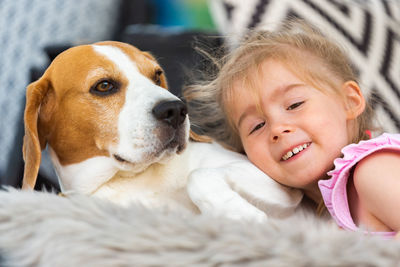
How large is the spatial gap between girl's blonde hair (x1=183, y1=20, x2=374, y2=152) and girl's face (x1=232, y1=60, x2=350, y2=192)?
0.12ft

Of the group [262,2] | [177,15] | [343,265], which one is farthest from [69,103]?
[177,15]

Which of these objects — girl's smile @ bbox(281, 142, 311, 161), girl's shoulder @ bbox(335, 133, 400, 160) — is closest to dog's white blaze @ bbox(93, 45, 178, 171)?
girl's smile @ bbox(281, 142, 311, 161)

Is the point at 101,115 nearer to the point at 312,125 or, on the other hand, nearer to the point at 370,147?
the point at 312,125

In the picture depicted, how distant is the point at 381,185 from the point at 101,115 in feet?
2.12

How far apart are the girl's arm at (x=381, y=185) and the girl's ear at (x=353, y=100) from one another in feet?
0.83

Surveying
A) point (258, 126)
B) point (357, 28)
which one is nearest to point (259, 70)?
point (258, 126)

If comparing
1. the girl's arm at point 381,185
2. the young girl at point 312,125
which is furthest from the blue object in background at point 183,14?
the girl's arm at point 381,185

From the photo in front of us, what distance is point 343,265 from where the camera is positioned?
54 cm

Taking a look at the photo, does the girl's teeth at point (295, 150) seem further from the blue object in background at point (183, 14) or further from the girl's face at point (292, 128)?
the blue object in background at point (183, 14)

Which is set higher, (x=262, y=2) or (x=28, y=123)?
(x=262, y=2)

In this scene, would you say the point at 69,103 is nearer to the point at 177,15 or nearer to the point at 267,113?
the point at 267,113

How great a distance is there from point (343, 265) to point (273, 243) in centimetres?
9

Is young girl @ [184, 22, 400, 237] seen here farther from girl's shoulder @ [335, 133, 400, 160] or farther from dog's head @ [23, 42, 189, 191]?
dog's head @ [23, 42, 189, 191]

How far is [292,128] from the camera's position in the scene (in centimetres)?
107
